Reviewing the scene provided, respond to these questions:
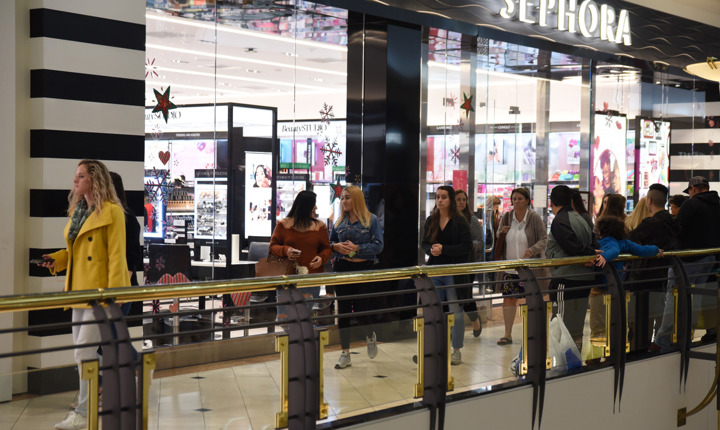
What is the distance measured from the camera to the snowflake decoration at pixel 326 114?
8.12m

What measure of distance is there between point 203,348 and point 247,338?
0.93 ft

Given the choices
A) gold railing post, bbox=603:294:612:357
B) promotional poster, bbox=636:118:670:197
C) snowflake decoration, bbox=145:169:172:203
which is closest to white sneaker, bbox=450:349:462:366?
gold railing post, bbox=603:294:612:357

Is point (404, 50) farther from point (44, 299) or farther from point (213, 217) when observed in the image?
point (44, 299)

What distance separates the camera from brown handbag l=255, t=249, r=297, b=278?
243 inches

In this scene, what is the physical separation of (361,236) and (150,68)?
223cm

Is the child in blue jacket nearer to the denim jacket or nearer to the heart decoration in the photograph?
the denim jacket

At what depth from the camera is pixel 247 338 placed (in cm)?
352

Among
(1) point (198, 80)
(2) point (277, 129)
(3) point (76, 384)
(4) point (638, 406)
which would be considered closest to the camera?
(3) point (76, 384)

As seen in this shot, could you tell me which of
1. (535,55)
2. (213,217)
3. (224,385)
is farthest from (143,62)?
(535,55)

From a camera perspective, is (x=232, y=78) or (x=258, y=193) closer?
(x=232, y=78)

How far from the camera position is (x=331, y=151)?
8.22 metres

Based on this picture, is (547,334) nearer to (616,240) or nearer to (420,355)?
(420,355)

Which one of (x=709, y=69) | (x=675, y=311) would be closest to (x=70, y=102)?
(x=675, y=311)

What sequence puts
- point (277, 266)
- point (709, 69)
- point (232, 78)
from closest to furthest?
1. point (277, 266)
2. point (232, 78)
3. point (709, 69)
